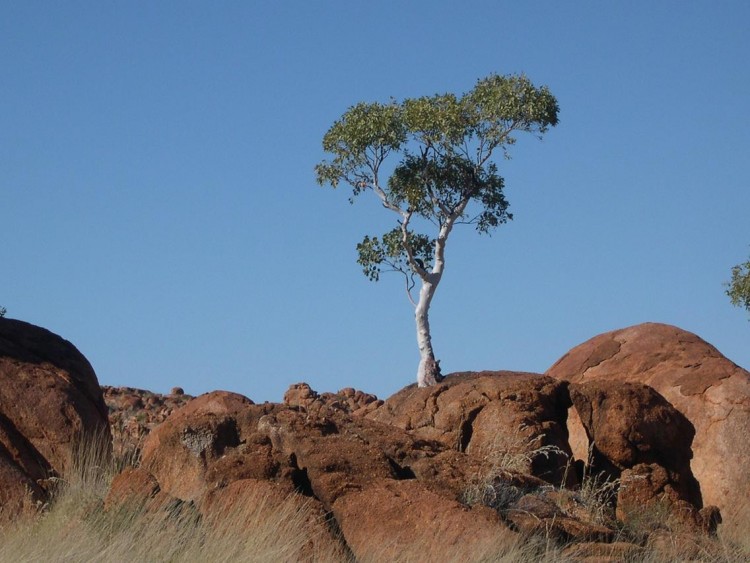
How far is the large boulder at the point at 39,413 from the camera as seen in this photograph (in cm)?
1152

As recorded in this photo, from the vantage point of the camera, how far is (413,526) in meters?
9.00

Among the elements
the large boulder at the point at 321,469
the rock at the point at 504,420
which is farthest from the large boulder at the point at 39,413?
the rock at the point at 504,420

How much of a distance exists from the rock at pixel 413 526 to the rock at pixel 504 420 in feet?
9.24

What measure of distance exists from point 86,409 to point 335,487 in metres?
4.23

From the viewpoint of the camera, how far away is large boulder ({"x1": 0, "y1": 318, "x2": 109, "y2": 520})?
1152 centimetres

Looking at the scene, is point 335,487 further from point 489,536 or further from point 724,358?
point 724,358

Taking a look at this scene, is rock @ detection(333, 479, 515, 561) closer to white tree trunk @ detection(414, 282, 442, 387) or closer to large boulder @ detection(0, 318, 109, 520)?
large boulder @ detection(0, 318, 109, 520)

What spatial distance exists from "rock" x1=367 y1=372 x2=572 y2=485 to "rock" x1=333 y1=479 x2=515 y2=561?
2816 mm

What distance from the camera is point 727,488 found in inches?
624

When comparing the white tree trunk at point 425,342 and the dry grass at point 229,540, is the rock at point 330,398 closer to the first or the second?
the white tree trunk at point 425,342

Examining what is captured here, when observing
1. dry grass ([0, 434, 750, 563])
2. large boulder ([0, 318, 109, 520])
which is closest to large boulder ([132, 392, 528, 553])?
dry grass ([0, 434, 750, 563])

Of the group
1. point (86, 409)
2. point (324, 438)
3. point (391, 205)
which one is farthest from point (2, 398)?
point (391, 205)

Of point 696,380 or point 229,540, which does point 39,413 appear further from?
point 696,380

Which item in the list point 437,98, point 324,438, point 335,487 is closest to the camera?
point 335,487
